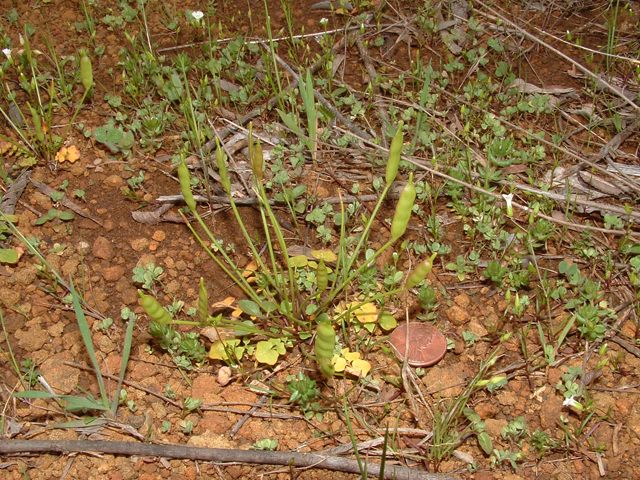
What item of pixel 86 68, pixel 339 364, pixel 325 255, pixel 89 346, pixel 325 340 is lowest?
pixel 339 364

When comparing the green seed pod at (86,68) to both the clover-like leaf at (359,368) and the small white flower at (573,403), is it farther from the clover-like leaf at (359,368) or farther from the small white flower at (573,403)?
the small white flower at (573,403)

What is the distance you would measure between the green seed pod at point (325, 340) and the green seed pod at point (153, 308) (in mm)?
462

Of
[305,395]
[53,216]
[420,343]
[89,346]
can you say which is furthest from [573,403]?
[53,216]

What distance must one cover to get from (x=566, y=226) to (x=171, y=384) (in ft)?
5.76

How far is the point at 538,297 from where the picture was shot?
7.62 feet

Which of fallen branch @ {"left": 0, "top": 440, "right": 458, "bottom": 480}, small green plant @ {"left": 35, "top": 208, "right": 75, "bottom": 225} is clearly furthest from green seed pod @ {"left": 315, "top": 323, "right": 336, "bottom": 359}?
small green plant @ {"left": 35, "top": 208, "right": 75, "bottom": 225}

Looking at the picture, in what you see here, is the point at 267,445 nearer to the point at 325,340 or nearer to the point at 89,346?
the point at 325,340

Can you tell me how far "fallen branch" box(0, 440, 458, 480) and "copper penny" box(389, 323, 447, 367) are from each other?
0.43m

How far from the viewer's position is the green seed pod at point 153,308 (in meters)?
1.62

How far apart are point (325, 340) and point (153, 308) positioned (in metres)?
0.50

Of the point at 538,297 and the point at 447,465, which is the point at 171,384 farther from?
the point at 538,297

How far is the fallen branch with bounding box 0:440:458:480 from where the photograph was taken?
188 cm

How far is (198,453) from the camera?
190cm

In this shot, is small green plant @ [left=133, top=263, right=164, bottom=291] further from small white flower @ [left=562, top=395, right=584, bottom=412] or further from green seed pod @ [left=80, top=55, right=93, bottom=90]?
small white flower @ [left=562, top=395, right=584, bottom=412]
